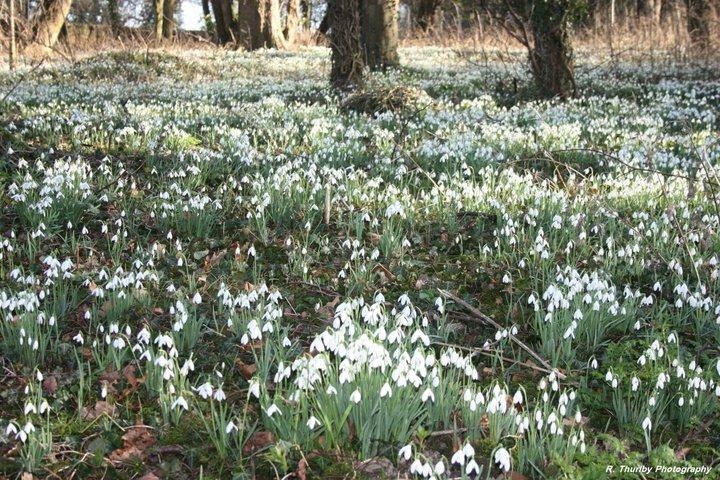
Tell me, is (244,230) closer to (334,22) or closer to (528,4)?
(528,4)

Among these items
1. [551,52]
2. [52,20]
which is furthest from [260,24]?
[551,52]

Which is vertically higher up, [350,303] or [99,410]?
[350,303]

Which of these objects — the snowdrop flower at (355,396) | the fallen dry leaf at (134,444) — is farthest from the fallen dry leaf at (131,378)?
the snowdrop flower at (355,396)

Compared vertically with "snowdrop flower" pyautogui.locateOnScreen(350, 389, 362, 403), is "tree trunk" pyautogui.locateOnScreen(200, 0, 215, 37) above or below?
above

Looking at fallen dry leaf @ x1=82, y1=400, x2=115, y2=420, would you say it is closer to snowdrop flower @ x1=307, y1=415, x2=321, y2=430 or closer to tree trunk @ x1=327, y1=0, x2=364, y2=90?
snowdrop flower @ x1=307, y1=415, x2=321, y2=430

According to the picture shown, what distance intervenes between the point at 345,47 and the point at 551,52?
10.9 feet

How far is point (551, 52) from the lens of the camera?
10828mm

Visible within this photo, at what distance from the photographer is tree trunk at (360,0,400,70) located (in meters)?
14.8

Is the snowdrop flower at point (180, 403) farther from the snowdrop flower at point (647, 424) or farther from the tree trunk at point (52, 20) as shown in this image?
the tree trunk at point (52, 20)

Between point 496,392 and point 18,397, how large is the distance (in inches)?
75.9

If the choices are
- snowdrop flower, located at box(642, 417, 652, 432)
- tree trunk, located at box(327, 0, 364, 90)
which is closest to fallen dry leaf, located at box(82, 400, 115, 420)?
snowdrop flower, located at box(642, 417, 652, 432)

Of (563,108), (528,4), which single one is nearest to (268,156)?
(563,108)

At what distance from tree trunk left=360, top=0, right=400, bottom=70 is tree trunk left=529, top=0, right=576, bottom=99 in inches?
176

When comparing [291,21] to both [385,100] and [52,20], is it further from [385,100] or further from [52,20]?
[385,100]
